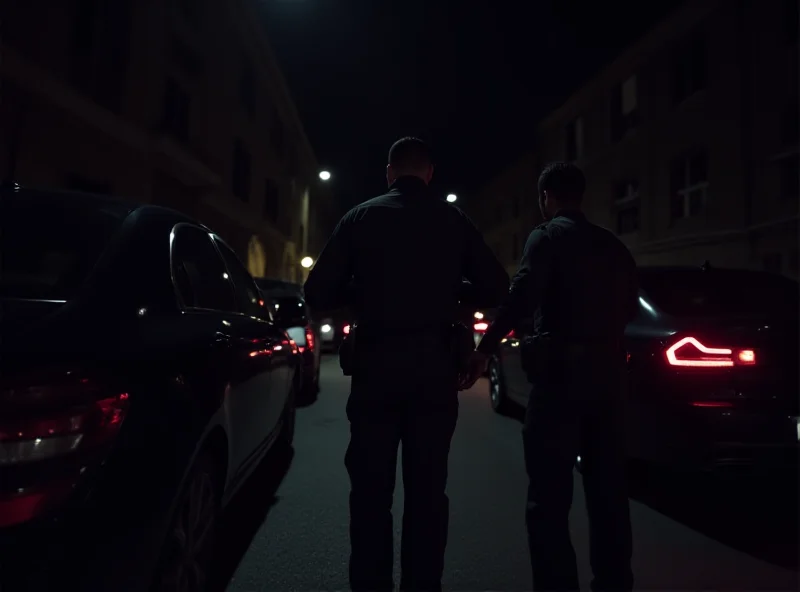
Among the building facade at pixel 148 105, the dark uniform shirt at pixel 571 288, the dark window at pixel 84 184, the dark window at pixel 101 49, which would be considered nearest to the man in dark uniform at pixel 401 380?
the dark uniform shirt at pixel 571 288

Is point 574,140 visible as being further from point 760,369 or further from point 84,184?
point 760,369

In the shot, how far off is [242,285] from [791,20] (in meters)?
16.3

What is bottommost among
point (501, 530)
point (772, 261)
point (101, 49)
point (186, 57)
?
point (501, 530)

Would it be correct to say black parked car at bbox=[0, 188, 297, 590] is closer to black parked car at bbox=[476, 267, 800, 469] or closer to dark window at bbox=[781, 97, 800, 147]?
black parked car at bbox=[476, 267, 800, 469]

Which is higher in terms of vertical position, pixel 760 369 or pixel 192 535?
pixel 760 369

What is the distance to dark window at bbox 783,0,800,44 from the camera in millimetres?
13867

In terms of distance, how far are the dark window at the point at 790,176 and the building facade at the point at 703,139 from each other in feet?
0.09

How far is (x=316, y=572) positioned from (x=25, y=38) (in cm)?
1026

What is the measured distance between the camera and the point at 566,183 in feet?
8.35

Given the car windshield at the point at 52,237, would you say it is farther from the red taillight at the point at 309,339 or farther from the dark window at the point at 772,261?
the dark window at the point at 772,261

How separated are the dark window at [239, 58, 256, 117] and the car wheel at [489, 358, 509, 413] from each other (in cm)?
1785

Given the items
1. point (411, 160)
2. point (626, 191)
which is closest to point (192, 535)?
point (411, 160)

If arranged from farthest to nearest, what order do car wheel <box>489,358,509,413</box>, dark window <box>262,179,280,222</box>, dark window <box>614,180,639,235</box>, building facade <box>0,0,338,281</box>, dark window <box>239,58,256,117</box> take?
1. dark window <box>262,179,280,222</box>
2. dark window <box>239,58,256,117</box>
3. dark window <box>614,180,639,235</box>
4. building facade <box>0,0,338,281</box>
5. car wheel <box>489,358,509,413</box>

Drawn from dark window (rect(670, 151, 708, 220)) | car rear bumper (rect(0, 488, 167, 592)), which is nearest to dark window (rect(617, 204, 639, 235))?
dark window (rect(670, 151, 708, 220))
